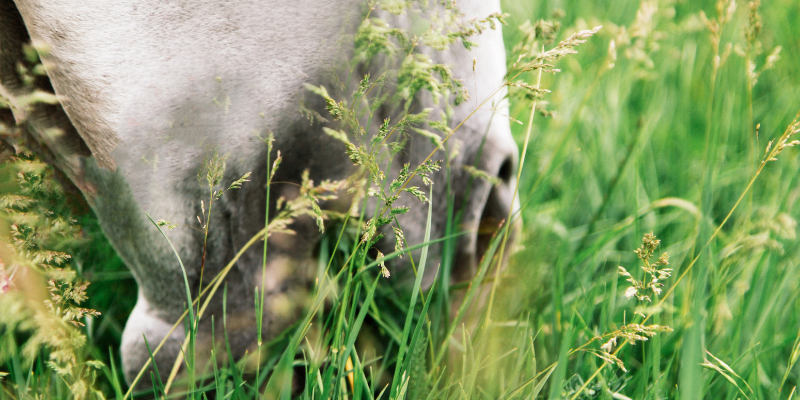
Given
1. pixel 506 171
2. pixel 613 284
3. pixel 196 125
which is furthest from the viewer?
pixel 613 284

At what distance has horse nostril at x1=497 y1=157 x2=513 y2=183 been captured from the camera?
890 mm

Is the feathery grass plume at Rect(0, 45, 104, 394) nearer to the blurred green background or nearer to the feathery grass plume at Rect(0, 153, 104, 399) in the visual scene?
the feathery grass plume at Rect(0, 153, 104, 399)

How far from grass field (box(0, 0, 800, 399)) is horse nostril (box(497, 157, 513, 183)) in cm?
5

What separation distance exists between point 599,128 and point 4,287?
155 centimetres

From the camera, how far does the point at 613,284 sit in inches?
39.6

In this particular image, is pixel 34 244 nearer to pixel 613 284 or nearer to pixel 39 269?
pixel 39 269

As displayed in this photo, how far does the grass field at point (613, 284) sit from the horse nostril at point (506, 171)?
0.05m

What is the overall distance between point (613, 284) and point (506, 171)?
322 millimetres

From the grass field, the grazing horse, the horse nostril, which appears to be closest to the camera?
the grazing horse

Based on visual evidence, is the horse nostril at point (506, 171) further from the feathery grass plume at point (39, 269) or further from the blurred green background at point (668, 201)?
the feathery grass plume at point (39, 269)

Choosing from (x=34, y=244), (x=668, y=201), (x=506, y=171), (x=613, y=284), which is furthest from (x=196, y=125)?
(x=668, y=201)

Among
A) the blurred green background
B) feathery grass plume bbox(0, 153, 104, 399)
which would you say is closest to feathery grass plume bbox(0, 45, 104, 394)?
feathery grass plume bbox(0, 153, 104, 399)

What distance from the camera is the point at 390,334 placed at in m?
1.01

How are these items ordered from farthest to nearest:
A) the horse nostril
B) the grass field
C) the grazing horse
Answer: the horse nostril, the grass field, the grazing horse
